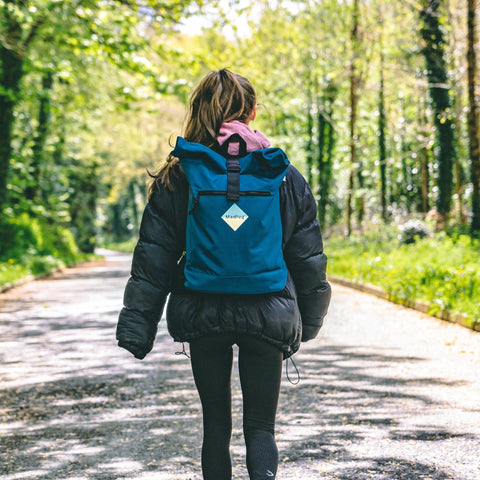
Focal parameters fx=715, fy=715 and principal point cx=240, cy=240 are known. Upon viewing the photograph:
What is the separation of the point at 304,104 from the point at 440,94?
12312mm

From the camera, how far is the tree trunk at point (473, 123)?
14.6 meters

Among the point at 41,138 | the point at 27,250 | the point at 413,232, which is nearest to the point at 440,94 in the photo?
the point at 413,232

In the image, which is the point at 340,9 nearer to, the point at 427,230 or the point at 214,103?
the point at 427,230

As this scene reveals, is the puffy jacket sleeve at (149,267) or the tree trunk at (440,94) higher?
the tree trunk at (440,94)

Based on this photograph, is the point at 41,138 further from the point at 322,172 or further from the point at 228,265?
the point at 228,265

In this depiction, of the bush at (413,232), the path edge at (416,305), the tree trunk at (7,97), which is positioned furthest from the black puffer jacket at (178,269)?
the bush at (413,232)

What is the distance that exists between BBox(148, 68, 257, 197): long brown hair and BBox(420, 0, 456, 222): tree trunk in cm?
1671

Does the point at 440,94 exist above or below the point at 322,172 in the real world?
above

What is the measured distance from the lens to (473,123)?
49.0 feet

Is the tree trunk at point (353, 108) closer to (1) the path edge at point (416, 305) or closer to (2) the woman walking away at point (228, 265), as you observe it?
(1) the path edge at point (416, 305)

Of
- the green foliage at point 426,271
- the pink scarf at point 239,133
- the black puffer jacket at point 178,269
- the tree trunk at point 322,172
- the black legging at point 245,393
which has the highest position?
the tree trunk at point 322,172

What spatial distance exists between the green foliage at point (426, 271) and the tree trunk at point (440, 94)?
2079 mm

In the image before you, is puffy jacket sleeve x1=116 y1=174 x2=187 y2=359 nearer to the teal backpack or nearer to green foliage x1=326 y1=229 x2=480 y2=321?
the teal backpack

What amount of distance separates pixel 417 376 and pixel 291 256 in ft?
13.8
